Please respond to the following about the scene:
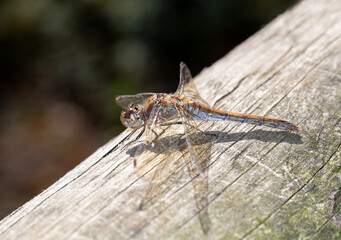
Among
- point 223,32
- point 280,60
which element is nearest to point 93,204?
point 280,60

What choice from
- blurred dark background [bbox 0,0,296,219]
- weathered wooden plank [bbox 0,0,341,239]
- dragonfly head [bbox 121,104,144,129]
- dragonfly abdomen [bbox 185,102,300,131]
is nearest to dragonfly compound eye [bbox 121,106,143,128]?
dragonfly head [bbox 121,104,144,129]

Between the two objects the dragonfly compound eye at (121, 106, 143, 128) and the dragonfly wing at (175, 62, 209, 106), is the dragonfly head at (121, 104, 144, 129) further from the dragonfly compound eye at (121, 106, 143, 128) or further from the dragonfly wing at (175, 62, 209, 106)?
the dragonfly wing at (175, 62, 209, 106)

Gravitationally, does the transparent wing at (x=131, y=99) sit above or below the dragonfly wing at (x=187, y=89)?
above

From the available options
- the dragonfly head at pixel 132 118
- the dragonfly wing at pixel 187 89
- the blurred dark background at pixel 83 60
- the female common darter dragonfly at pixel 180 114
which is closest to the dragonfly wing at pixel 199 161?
the female common darter dragonfly at pixel 180 114

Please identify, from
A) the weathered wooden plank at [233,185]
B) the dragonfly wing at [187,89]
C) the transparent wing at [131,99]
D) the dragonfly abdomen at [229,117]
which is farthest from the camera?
the transparent wing at [131,99]

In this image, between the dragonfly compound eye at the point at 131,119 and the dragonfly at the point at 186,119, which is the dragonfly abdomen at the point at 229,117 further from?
the dragonfly compound eye at the point at 131,119

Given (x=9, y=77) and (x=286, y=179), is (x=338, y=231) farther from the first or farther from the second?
(x=9, y=77)

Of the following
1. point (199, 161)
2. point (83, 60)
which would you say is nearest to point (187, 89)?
point (199, 161)
